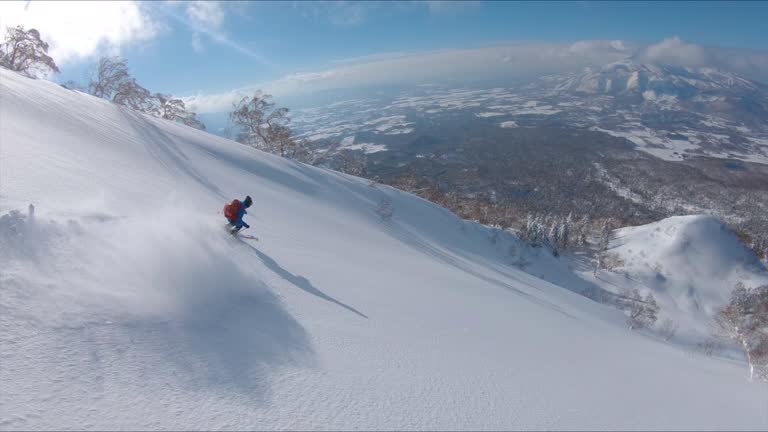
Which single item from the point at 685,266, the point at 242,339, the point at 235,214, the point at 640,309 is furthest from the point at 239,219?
the point at 685,266

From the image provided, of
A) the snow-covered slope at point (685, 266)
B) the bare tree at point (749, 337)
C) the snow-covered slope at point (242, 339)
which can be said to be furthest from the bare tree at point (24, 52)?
the snow-covered slope at point (685, 266)

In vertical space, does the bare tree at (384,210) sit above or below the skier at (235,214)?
below

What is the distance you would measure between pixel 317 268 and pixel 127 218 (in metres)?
3.60

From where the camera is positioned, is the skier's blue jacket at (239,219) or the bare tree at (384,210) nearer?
the skier's blue jacket at (239,219)

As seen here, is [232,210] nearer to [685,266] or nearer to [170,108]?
[170,108]

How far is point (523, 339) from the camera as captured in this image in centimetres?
750

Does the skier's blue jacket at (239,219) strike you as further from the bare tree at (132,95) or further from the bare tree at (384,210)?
the bare tree at (132,95)

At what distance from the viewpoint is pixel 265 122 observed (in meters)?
38.5

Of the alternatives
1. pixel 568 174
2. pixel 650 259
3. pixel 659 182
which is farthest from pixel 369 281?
pixel 659 182

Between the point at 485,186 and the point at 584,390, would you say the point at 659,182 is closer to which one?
the point at 485,186

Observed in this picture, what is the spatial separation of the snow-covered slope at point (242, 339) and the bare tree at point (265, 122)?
28.4 metres

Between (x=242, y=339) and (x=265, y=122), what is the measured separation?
38.1 metres

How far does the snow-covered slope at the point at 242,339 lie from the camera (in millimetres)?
2828

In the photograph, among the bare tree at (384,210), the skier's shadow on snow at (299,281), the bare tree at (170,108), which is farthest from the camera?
the bare tree at (170,108)
